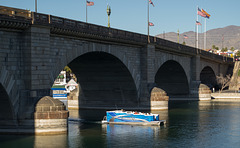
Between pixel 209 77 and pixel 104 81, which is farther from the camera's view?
pixel 209 77

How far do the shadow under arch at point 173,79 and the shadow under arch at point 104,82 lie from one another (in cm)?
2218

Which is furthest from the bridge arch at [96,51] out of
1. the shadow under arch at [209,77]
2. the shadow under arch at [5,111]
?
the shadow under arch at [209,77]

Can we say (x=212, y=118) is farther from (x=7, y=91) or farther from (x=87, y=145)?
(x=7, y=91)

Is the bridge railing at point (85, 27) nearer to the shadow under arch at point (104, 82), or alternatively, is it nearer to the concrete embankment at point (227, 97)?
the shadow under arch at point (104, 82)

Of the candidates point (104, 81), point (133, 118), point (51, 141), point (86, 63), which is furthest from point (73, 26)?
point (104, 81)

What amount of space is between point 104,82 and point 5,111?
29.0 m

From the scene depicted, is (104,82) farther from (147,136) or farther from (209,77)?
(209,77)

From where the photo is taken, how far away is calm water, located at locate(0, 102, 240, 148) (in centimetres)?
3559

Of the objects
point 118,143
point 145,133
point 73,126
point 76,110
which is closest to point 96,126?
point 73,126

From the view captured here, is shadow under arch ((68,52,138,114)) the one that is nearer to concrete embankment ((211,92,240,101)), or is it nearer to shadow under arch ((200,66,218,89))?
concrete embankment ((211,92,240,101))

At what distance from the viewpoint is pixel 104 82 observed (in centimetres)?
6462

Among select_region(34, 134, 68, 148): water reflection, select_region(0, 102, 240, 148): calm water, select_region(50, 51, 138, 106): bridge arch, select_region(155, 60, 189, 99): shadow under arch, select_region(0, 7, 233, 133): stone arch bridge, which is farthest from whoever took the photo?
select_region(155, 60, 189, 99): shadow under arch

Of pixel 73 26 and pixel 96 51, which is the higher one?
pixel 73 26

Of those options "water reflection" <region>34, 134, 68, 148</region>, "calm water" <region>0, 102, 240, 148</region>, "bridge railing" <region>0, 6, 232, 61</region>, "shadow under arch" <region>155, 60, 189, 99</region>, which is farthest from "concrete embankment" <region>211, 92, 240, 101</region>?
"water reflection" <region>34, 134, 68, 148</region>
